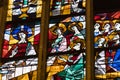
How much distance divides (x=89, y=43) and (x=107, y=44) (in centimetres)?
36

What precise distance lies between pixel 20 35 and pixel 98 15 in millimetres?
1450

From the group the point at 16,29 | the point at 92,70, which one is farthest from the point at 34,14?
the point at 92,70

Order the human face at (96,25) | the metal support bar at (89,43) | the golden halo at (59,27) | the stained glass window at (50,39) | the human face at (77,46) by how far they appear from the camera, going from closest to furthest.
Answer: the metal support bar at (89,43)
the stained glass window at (50,39)
the human face at (77,46)
the human face at (96,25)
the golden halo at (59,27)

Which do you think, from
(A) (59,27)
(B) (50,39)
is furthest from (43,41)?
(A) (59,27)

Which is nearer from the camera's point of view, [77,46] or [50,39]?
[77,46]

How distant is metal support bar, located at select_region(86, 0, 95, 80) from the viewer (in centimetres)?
901

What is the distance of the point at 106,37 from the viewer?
9.59 m

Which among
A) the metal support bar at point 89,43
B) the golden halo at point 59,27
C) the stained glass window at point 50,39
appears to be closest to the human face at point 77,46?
the stained glass window at point 50,39

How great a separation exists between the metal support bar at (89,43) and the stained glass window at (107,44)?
4.9 inches

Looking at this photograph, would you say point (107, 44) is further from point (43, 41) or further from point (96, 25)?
point (43, 41)

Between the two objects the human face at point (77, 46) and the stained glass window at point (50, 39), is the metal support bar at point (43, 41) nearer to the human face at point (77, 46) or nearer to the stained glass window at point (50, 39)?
the stained glass window at point (50, 39)

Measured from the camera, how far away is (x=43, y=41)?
969cm

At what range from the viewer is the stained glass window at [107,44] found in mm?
9141

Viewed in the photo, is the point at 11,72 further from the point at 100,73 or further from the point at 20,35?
the point at 100,73
